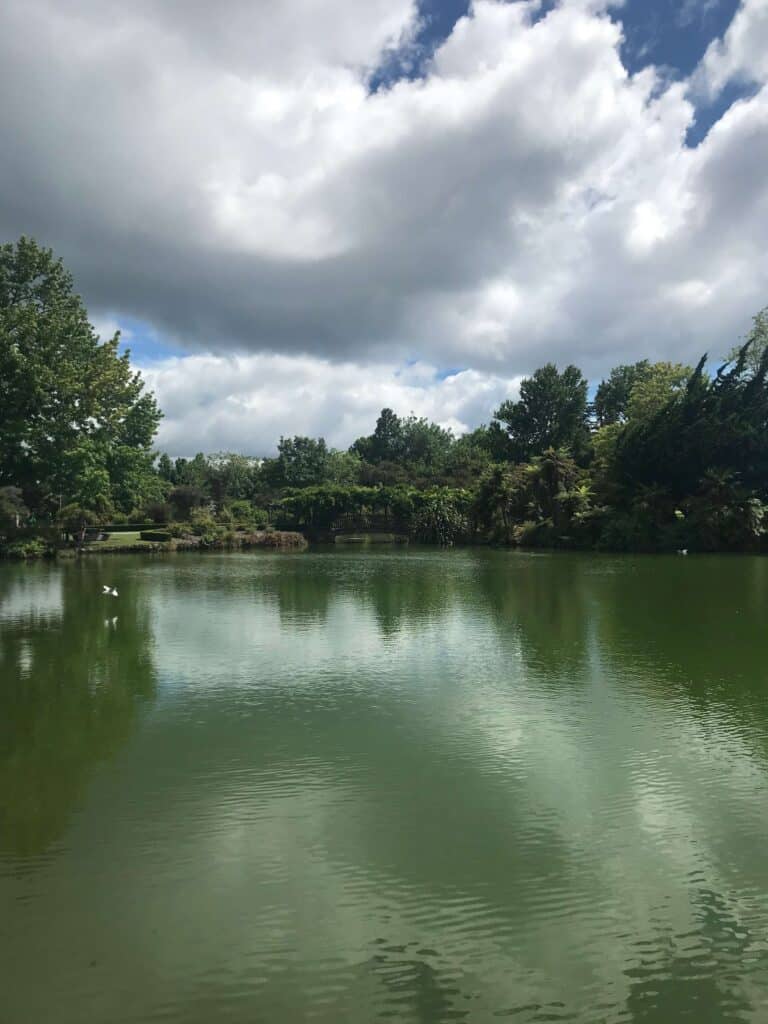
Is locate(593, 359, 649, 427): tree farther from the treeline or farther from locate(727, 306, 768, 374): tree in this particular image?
locate(727, 306, 768, 374): tree

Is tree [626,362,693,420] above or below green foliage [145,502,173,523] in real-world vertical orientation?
above

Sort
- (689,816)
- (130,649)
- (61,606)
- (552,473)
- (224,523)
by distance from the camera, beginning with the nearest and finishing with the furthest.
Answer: (689,816), (130,649), (61,606), (552,473), (224,523)

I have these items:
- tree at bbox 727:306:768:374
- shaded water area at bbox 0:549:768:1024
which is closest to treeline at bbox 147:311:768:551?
tree at bbox 727:306:768:374

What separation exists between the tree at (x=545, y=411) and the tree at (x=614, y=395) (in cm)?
389

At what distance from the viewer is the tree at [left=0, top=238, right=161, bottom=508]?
3391cm

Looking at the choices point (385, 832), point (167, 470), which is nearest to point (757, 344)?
point (385, 832)

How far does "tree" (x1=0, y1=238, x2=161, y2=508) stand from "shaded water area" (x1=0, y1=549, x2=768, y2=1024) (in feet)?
83.7

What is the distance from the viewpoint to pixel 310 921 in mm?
4266

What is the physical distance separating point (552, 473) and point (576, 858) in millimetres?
42418

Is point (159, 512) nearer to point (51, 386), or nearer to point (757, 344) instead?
point (51, 386)

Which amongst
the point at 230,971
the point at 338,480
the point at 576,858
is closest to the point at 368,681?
the point at 576,858

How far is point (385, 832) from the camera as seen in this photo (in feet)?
17.6

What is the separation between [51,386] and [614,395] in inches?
2260

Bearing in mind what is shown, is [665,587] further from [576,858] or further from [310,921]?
[310,921]
